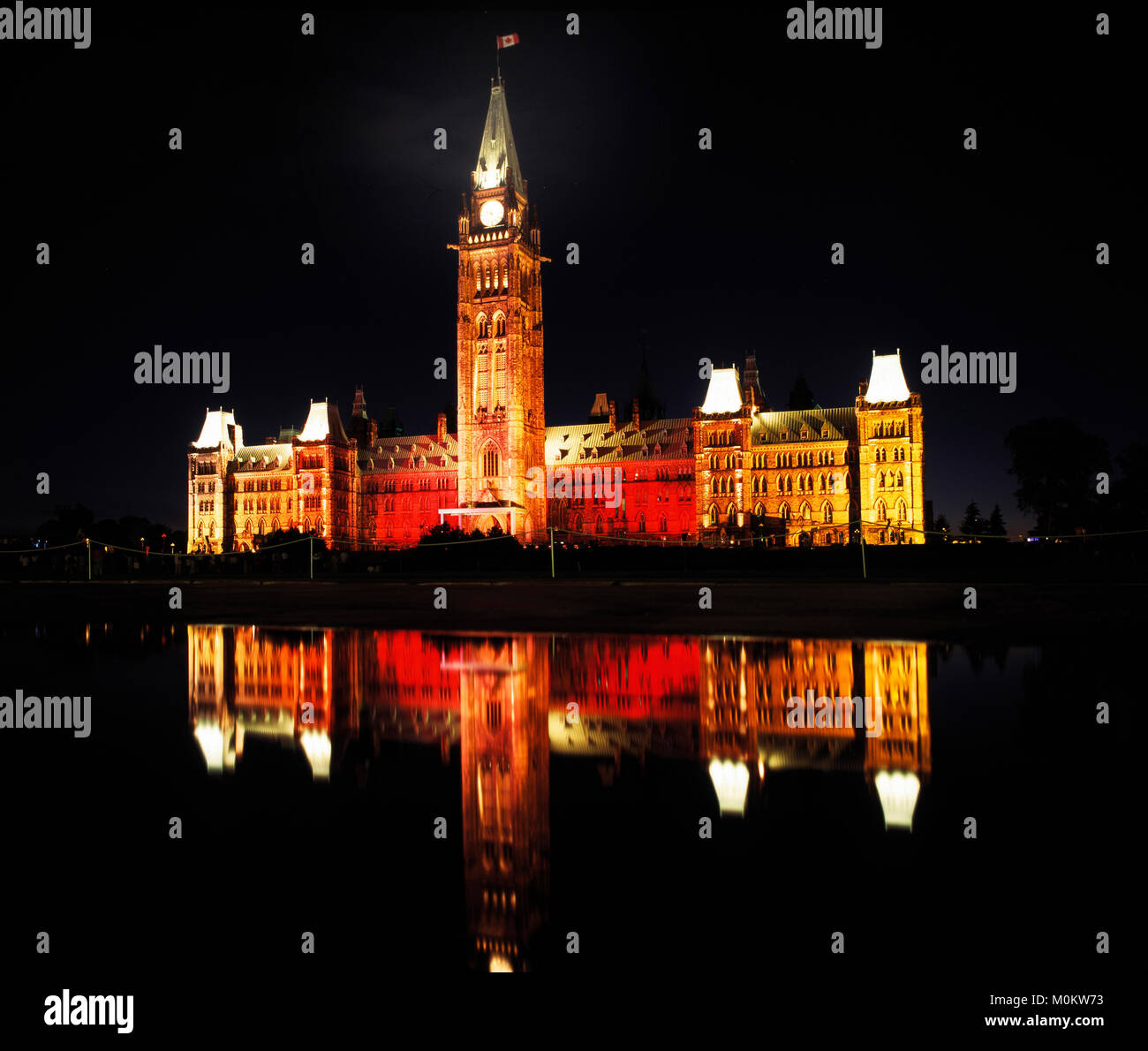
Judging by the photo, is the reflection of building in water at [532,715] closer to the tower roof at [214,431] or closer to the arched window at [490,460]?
the arched window at [490,460]

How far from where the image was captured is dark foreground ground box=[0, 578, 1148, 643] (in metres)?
15.5

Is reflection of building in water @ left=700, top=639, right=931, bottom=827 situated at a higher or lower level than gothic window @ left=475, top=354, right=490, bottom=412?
lower

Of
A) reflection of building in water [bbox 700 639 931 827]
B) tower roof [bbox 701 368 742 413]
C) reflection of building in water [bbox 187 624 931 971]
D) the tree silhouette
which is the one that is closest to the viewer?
reflection of building in water [bbox 187 624 931 971]

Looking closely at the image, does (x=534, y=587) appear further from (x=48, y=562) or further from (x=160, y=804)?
(x=48, y=562)

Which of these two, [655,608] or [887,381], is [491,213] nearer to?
[887,381]

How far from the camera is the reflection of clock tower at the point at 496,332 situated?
9500 cm

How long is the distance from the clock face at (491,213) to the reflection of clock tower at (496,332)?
11 centimetres

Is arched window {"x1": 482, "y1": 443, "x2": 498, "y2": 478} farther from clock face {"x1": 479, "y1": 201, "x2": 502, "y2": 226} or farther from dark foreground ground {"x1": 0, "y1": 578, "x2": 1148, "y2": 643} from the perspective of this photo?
dark foreground ground {"x1": 0, "y1": 578, "x2": 1148, "y2": 643}

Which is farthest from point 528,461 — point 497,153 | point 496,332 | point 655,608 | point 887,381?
point 655,608

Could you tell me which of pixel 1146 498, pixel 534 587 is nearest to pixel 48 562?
pixel 534 587

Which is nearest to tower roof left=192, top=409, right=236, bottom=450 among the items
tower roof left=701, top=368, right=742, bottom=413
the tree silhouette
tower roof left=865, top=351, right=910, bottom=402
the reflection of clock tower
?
the reflection of clock tower

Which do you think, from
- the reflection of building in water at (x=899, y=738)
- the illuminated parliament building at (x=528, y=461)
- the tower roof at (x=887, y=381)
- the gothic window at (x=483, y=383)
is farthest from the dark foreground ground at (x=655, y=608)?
the gothic window at (x=483, y=383)

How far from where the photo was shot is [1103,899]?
348cm

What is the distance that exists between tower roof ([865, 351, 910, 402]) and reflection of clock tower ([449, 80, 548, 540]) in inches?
1585
